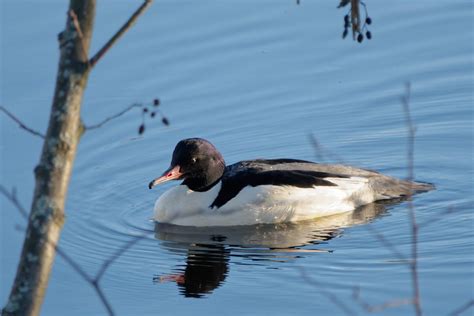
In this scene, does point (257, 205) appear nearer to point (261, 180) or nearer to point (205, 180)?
point (261, 180)

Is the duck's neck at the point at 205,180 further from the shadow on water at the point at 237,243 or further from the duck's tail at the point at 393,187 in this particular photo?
the duck's tail at the point at 393,187

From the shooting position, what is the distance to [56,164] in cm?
438

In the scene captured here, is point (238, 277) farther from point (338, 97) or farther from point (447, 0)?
point (447, 0)

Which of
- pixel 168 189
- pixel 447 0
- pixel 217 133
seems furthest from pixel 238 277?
pixel 447 0

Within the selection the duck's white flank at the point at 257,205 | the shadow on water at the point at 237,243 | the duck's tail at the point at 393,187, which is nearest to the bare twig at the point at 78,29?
the shadow on water at the point at 237,243

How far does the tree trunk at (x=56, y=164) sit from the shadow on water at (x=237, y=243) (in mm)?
5284

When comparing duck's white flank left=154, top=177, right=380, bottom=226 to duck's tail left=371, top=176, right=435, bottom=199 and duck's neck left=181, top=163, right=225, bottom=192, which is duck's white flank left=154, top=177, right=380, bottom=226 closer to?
duck's neck left=181, top=163, right=225, bottom=192

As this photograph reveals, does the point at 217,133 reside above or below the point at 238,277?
above

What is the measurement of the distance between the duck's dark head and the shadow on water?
0.57 meters

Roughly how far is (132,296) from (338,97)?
5401 millimetres

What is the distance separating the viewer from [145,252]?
10.9 m

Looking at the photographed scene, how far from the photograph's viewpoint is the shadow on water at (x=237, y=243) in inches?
400

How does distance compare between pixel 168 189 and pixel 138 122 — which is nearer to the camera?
pixel 168 189

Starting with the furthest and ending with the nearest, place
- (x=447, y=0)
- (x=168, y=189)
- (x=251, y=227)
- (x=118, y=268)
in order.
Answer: (x=447, y=0)
(x=168, y=189)
(x=251, y=227)
(x=118, y=268)
